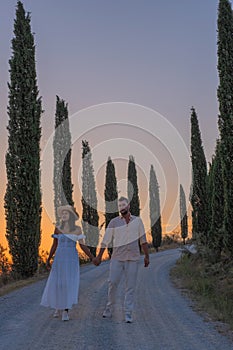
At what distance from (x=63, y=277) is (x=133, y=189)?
40.9 meters

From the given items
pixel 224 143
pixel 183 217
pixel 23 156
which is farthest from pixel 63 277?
pixel 183 217

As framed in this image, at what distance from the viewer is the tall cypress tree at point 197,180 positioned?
3102 centimetres

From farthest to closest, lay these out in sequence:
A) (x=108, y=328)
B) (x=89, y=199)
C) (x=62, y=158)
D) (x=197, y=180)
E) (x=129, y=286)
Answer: (x=89, y=199) → (x=197, y=180) → (x=62, y=158) → (x=129, y=286) → (x=108, y=328)

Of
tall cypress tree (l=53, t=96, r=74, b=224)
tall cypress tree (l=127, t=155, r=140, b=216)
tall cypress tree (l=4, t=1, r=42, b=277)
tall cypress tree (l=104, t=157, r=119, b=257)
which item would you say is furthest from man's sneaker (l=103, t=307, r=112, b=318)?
tall cypress tree (l=127, t=155, r=140, b=216)

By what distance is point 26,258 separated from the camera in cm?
1928

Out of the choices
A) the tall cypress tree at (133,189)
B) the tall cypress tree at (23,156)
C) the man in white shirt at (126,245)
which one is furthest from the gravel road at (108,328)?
the tall cypress tree at (133,189)

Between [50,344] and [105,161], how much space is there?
1481 inches

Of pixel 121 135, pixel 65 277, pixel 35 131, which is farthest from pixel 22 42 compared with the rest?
pixel 65 277

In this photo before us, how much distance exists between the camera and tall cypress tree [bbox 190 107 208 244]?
31016 mm

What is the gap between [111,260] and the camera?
7.96 meters

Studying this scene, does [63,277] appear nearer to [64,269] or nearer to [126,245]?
[64,269]

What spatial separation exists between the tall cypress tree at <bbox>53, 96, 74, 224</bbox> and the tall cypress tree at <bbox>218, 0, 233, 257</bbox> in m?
15.3

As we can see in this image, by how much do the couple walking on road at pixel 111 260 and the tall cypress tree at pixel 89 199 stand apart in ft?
93.9

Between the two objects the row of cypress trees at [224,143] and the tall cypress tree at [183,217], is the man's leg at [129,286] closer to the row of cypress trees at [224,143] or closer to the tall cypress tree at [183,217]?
the row of cypress trees at [224,143]
